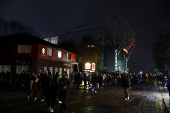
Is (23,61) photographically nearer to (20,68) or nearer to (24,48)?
(20,68)

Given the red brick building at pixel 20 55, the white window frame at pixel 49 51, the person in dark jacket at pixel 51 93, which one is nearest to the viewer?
the person in dark jacket at pixel 51 93

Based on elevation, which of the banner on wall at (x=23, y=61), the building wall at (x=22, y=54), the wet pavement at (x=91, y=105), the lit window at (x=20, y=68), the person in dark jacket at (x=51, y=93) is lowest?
the wet pavement at (x=91, y=105)

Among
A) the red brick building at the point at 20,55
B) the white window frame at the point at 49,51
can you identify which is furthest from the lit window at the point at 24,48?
the white window frame at the point at 49,51

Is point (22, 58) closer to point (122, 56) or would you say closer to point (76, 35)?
point (76, 35)

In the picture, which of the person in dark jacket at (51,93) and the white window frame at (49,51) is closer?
the person in dark jacket at (51,93)

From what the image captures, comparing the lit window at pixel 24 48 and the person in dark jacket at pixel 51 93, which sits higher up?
the lit window at pixel 24 48

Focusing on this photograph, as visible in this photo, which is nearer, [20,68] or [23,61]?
[23,61]

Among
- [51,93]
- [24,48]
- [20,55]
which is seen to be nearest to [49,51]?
[24,48]

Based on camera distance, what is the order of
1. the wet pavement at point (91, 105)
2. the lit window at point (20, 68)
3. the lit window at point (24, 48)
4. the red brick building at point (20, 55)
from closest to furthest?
the wet pavement at point (91, 105) < the red brick building at point (20, 55) < the lit window at point (20, 68) < the lit window at point (24, 48)

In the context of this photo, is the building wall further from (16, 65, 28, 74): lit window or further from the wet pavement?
the wet pavement

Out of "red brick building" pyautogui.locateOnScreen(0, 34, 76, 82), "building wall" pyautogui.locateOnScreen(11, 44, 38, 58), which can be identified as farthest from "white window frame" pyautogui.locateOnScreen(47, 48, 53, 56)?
"building wall" pyautogui.locateOnScreen(11, 44, 38, 58)

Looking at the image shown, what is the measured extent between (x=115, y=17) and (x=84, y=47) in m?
30.5

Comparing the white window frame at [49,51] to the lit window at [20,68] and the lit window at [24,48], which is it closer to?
the lit window at [24,48]

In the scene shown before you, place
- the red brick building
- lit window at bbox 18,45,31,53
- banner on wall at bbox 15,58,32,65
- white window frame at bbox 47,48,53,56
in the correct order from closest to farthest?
1. banner on wall at bbox 15,58,32,65
2. the red brick building
3. lit window at bbox 18,45,31,53
4. white window frame at bbox 47,48,53,56
